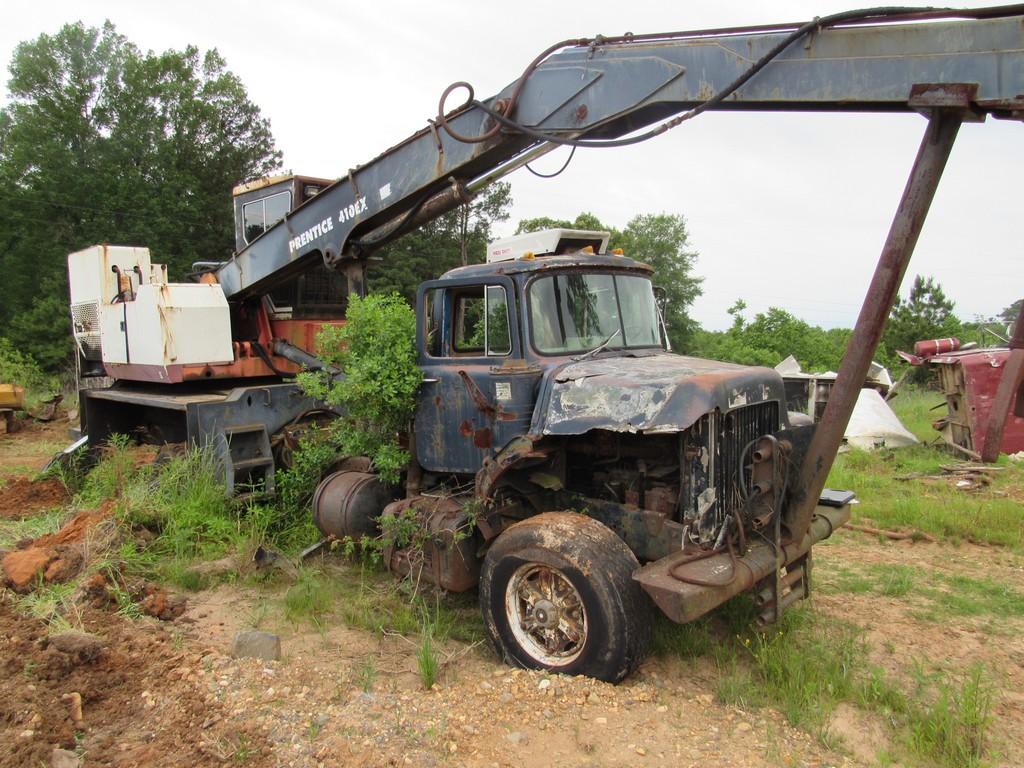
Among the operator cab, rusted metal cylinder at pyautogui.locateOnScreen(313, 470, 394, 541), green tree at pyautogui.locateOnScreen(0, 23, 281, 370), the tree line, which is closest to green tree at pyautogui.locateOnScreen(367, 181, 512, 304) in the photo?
the tree line

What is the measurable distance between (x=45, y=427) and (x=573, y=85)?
1389cm

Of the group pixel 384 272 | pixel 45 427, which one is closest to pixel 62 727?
pixel 45 427

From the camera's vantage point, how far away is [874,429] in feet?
40.8

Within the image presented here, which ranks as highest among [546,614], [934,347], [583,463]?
[934,347]

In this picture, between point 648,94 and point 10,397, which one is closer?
point 648,94

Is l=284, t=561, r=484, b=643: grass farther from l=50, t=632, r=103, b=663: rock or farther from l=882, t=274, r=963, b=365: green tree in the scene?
l=882, t=274, r=963, b=365: green tree

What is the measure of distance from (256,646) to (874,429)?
10696 millimetres

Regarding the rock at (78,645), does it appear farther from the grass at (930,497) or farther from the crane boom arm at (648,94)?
the grass at (930,497)

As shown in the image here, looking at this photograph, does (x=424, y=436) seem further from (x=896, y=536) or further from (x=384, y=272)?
(x=384, y=272)

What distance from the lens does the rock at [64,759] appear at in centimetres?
352

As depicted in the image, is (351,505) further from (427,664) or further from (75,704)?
(75,704)

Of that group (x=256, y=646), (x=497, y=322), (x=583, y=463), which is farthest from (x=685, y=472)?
(x=256, y=646)

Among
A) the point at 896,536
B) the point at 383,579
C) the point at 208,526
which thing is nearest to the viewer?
the point at 383,579

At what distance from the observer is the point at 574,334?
5441mm
